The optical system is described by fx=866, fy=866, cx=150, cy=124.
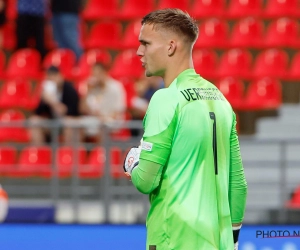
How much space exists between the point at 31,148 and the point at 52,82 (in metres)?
1.20

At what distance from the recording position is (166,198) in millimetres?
3256

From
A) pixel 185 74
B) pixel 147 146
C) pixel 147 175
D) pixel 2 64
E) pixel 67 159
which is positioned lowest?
pixel 67 159

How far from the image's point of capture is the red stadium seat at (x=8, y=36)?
461 inches

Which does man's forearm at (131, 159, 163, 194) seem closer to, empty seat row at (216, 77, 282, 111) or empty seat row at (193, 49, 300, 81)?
empty seat row at (216, 77, 282, 111)

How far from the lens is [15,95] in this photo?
1041cm

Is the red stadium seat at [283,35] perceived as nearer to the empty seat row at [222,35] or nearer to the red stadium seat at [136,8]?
the empty seat row at [222,35]

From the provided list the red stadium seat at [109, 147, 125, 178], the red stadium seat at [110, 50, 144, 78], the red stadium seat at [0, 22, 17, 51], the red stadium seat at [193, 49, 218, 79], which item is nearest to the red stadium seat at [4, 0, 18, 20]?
the red stadium seat at [0, 22, 17, 51]

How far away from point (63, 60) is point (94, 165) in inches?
115

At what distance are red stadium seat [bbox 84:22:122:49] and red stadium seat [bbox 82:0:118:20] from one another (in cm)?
29

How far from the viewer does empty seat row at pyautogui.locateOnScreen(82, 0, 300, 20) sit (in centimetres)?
1155

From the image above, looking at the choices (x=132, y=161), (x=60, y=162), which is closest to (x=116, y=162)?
(x=60, y=162)

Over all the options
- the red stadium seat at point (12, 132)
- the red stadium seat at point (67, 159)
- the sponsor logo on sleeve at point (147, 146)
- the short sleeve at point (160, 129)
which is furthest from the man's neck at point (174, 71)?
the red stadium seat at point (12, 132)

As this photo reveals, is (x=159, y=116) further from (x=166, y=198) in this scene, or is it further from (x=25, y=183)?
(x=25, y=183)

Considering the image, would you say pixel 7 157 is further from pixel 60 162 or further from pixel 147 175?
pixel 147 175
